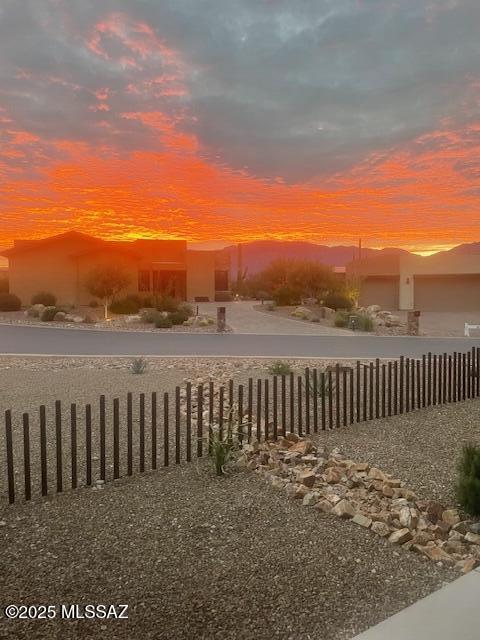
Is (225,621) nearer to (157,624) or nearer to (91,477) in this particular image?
(157,624)

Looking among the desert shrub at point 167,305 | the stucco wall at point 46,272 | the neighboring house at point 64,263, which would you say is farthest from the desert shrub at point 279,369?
the stucco wall at point 46,272

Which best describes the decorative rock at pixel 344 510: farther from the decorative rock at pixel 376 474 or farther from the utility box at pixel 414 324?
the utility box at pixel 414 324

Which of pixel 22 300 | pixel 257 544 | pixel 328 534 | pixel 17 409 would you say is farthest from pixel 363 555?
pixel 22 300

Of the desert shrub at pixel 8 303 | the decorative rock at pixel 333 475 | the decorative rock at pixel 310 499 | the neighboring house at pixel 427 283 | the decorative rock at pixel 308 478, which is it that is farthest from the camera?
the neighboring house at pixel 427 283

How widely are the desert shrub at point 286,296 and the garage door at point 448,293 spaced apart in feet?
34.2

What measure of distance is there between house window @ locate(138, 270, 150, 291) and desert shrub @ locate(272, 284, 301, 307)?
1258 centimetres

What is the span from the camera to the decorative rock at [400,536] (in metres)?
4.96

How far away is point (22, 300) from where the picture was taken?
141 ft

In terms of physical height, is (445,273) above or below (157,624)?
above

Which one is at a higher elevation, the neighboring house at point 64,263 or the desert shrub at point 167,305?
the neighboring house at point 64,263

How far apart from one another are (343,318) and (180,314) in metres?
8.75

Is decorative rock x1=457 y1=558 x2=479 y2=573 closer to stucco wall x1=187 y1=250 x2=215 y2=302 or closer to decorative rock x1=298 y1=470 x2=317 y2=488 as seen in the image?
decorative rock x1=298 y1=470 x2=317 y2=488

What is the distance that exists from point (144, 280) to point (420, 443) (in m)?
43.3

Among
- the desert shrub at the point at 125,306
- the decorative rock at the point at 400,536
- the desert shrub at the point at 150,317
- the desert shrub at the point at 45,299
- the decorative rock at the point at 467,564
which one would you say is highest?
the desert shrub at the point at 45,299
